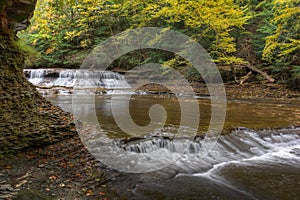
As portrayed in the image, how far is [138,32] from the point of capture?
18.2m

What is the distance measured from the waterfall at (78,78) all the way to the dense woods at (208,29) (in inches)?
63.8

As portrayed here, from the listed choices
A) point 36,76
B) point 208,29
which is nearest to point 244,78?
point 208,29

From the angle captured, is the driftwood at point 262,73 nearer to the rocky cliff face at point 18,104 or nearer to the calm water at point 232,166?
the calm water at point 232,166

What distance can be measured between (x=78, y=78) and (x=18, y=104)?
13.2 meters

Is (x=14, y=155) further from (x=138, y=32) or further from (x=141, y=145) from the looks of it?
(x=138, y=32)

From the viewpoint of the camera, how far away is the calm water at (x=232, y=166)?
325 centimetres

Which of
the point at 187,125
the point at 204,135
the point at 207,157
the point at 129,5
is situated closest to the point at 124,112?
the point at 187,125

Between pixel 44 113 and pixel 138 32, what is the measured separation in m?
15.0

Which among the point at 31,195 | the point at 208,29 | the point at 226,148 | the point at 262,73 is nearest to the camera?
the point at 31,195

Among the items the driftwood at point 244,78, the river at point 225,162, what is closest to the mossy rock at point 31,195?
Answer: the river at point 225,162

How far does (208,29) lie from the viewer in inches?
526

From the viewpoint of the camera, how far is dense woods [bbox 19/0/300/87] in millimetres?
11727

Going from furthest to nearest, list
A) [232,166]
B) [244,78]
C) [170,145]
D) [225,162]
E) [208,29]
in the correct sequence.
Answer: [244,78] < [208,29] < [170,145] < [225,162] < [232,166]

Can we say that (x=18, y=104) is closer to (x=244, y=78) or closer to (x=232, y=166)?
(x=232, y=166)
